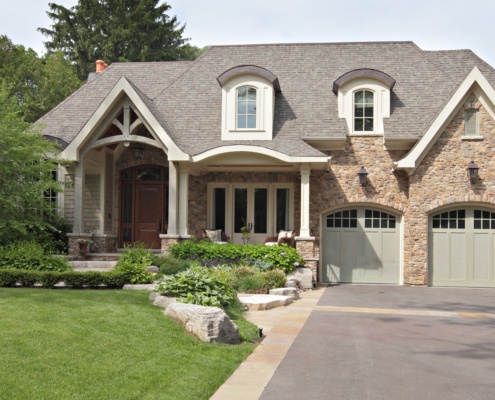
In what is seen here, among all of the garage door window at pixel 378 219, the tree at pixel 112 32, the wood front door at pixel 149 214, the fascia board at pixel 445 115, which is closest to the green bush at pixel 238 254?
the wood front door at pixel 149 214

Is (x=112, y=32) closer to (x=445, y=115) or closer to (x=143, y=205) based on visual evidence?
(x=143, y=205)

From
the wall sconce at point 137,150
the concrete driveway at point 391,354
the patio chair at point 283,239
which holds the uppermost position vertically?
the wall sconce at point 137,150

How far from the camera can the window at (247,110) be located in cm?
1806

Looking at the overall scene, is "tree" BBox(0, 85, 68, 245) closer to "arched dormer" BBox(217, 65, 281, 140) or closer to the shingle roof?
the shingle roof

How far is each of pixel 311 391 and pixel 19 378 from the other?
2.75 m

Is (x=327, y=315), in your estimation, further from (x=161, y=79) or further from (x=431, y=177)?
(x=161, y=79)

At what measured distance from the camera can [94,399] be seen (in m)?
4.95

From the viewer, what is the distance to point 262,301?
1141cm

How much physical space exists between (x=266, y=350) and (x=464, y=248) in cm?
1176

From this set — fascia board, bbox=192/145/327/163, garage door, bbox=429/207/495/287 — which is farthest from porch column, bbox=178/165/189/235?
garage door, bbox=429/207/495/287

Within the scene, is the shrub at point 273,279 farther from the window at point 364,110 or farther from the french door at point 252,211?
the window at point 364,110

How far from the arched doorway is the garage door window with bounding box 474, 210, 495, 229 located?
31.6 feet

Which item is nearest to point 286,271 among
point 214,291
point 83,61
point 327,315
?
point 327,315

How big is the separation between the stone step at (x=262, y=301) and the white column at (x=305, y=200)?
4.01 m
